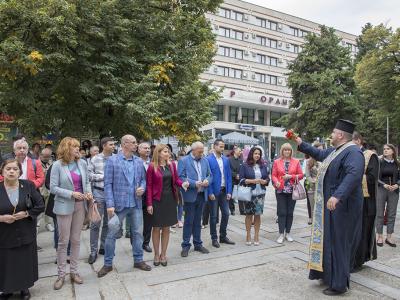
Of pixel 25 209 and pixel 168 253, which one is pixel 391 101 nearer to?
pixel 168 253

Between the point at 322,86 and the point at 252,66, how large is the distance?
1958cm

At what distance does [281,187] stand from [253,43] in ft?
145

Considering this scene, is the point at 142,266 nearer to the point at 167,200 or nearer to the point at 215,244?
the point at 167,200

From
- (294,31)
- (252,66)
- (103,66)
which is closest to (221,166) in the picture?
(103,66)

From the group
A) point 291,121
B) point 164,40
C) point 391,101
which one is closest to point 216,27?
point 291,121

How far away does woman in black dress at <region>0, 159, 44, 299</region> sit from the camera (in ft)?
14.5

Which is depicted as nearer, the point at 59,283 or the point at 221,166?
the point at 59,283

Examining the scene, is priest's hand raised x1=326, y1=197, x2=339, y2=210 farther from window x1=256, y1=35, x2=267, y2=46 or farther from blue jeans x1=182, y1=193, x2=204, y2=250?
window x1=256, y1=35, x2=267, y2=46

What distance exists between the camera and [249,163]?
24.1ft

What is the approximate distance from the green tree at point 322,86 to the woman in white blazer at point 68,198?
26.8 meters

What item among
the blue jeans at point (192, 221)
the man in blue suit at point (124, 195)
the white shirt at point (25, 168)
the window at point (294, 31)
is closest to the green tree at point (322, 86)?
the window at point (294, 31)

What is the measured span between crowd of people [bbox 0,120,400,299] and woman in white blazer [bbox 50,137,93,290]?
0.04ft

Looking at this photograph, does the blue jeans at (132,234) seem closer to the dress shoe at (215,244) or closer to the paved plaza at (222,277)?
the paved plaza at (222,277)

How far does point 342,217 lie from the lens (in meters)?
4.77
